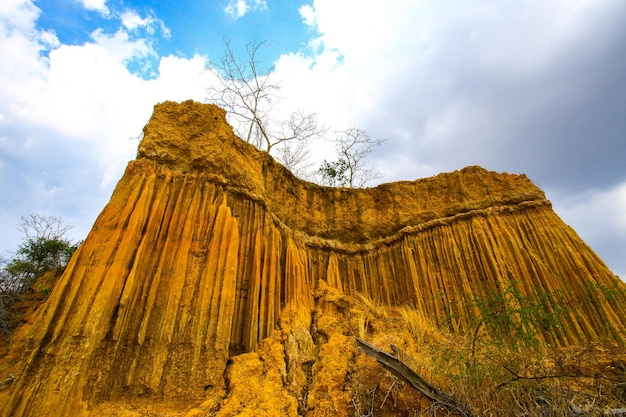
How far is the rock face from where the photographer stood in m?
6.80

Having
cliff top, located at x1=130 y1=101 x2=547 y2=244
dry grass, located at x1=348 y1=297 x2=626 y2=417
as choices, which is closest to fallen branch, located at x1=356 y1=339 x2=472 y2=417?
dry grass, located at x1=348 y1=297 x2=626 y2=417

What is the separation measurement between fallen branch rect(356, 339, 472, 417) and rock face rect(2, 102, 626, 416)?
1.80m

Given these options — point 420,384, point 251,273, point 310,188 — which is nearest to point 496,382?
point 420,384

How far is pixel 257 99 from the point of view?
19578 millimetres

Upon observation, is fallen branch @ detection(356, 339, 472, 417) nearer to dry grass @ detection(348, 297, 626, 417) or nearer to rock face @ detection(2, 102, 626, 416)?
dry grass @ detection(348, 297, 626, 417)

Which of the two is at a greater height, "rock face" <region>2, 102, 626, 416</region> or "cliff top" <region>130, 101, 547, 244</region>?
"cliff top" <region>130, 101, 547, 244</region>

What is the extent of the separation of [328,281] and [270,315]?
442 cm

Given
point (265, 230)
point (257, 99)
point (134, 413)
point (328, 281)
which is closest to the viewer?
point (134, 413)

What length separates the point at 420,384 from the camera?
606cm

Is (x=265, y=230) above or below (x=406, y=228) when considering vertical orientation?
below

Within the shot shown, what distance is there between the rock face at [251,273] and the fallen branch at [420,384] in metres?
1.80

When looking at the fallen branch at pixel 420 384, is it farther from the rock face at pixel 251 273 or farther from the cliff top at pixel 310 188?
the cliff top at pixel 310 188

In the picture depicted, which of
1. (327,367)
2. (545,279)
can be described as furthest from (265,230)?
(545,279)

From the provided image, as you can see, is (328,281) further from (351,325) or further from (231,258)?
(231,258)
